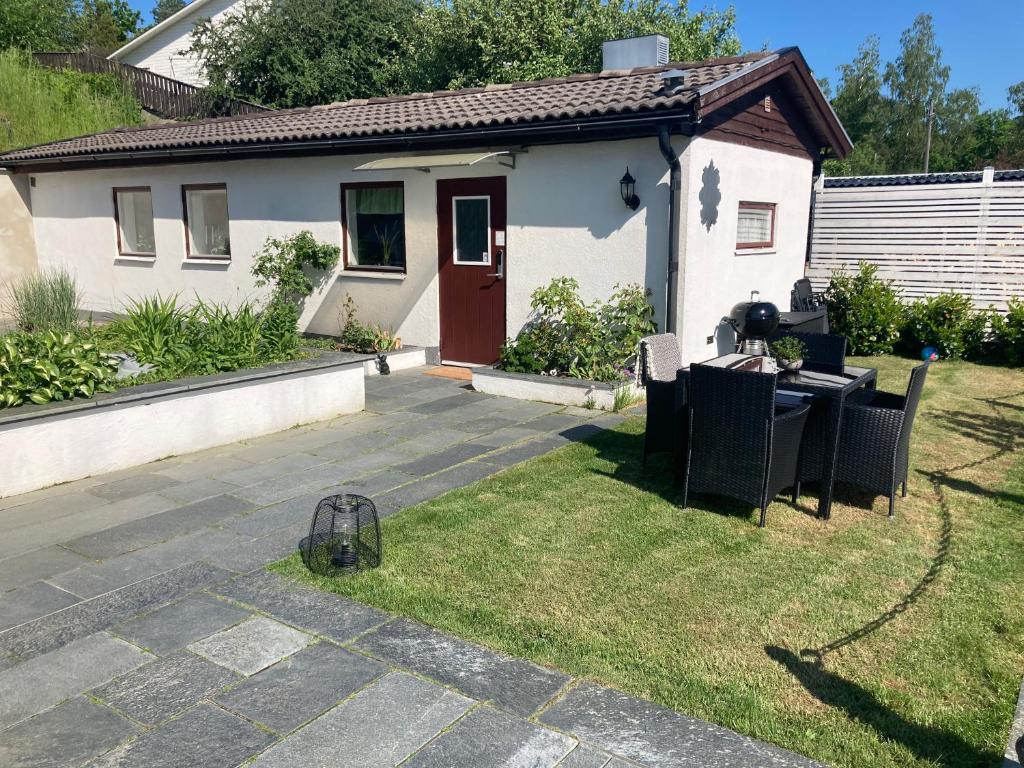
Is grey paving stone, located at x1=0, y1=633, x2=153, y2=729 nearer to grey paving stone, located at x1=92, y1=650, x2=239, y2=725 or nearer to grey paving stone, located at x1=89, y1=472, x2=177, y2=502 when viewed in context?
grey paving stone, located at x1=92, y1=650, x2=239, y2=725

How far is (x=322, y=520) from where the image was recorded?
5188 mm

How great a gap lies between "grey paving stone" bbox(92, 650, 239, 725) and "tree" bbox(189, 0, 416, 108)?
2567 centimetres

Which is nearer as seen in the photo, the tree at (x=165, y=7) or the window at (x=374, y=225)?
the window at (x=374, y=225)

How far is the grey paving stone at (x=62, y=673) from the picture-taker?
3373 mm

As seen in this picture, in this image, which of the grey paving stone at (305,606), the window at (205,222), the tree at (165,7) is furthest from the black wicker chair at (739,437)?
the tree at (165,7)

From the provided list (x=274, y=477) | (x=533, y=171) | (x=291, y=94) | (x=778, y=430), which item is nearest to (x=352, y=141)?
(x=533, y=171)

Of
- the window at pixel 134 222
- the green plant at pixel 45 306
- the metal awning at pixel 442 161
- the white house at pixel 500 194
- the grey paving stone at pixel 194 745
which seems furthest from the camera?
the window at pixel 134 222

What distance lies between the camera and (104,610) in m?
4.18

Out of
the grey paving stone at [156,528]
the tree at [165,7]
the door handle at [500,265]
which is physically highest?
the tree at [165,7]

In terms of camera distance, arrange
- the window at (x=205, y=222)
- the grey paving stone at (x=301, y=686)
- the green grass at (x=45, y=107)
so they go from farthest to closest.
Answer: the green grass at (x=45, y=107)
the window at (x=205, y=222)
the grey paving stone at (x=301, y=686)

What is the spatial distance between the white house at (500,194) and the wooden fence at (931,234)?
33.7 inches

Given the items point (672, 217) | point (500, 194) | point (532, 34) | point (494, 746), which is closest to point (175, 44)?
point (532, 34)

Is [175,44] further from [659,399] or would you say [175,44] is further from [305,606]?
[305,606]

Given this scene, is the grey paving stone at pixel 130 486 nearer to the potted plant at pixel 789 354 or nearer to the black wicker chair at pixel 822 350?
the potted plant at pixel 789 354
